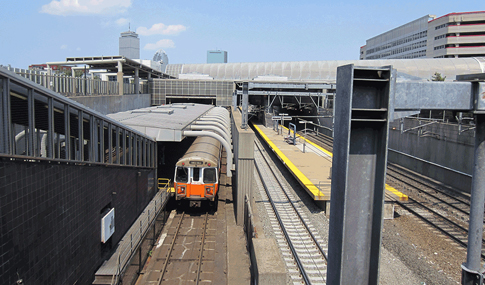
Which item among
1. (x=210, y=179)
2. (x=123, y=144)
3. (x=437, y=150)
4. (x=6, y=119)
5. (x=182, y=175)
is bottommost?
(x=210, y=179)

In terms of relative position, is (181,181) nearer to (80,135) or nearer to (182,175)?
(182,175)

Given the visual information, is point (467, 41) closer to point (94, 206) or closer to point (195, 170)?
point (195, 170)

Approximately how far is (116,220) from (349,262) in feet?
26.2

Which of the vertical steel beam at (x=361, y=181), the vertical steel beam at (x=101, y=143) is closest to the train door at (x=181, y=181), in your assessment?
the vertical steel beam at (x=101, y=143)

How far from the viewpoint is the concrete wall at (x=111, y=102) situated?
16.1 m

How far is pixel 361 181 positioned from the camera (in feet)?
11.9

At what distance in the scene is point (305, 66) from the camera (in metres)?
66.9

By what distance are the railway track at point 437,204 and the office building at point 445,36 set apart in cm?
5385

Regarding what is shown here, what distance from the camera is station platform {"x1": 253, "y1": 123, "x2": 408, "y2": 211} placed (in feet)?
49.8

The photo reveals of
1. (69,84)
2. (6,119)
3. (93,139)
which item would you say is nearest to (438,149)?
(93,139)

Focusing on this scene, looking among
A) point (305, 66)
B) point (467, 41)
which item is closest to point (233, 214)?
point (305, 66)

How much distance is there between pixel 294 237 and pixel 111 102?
48.1 feet

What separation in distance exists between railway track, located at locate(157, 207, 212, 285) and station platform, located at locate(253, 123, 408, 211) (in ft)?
15.7

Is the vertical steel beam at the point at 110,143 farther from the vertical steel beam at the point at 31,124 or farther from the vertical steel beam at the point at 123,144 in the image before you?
the vertical steel beam at the point at 31,124
